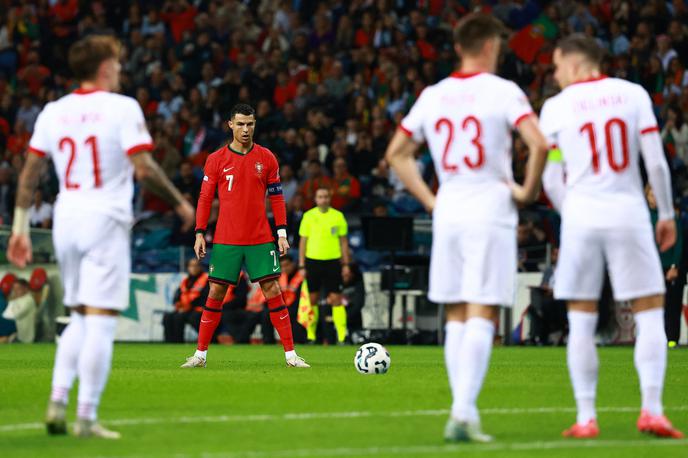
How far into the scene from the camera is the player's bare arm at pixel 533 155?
782 centimetres

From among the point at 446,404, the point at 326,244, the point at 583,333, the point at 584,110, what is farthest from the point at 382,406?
the point at 326,244

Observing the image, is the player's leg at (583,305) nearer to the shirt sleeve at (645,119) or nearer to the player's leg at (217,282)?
the shirt sleeve at (645,119)

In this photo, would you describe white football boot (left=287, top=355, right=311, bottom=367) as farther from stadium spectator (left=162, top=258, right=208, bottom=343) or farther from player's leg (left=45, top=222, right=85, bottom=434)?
stadium spectator (left=162, top=258, right=208, bottom=343)

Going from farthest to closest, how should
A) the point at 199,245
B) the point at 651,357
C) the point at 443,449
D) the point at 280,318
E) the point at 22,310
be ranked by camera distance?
the point at 22,310
the point at 280,318
the point at 199,245
the point at 651,357
the point at 443,449

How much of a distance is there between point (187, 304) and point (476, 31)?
17.4 m

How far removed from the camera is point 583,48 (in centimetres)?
838

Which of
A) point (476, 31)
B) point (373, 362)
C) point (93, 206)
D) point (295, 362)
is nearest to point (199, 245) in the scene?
point (295, 362)

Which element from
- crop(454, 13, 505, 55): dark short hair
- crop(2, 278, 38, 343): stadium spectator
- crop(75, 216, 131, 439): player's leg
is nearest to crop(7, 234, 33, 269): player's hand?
crop(75, 216, 131, 439): player's leg

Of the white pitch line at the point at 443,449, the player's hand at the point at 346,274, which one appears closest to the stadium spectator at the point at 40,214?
the player's hand at the point at 346,274

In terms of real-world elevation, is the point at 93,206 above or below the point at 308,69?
below

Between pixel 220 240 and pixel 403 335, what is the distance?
10.1 m

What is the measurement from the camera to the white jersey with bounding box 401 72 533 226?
7930 mm

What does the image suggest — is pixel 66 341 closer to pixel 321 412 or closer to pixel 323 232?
pixel 321 412

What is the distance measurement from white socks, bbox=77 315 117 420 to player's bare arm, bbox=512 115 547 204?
8.22ft
